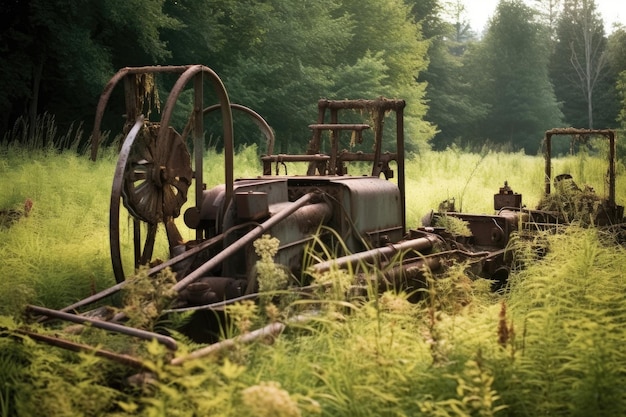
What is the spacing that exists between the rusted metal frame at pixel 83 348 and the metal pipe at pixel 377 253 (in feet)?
4.93

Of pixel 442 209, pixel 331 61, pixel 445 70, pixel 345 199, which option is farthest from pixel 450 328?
pixel 445 70

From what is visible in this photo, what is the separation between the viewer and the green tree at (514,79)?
5244 centimetres

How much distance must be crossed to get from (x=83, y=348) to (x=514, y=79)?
53.7 metres

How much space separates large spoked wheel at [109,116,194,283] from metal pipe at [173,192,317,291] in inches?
22.9

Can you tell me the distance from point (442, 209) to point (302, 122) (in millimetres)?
14032

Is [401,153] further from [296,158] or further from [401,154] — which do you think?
[296,158]

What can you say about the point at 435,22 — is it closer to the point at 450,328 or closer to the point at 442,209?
the point at 442,209

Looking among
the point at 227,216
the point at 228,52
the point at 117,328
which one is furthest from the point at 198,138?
the point at 228,52

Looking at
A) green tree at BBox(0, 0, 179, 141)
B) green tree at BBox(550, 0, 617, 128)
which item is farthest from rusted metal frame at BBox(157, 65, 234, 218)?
green tree at BBox(550, 0, 617, 128)

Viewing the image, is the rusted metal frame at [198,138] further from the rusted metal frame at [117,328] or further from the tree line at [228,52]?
the tree line at [228,52]

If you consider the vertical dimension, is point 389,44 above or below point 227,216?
above

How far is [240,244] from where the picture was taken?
5328 mm

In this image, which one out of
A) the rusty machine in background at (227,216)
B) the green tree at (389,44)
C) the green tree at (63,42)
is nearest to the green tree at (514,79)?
the green tree at (389,44)

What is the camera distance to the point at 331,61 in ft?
87.7
